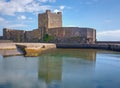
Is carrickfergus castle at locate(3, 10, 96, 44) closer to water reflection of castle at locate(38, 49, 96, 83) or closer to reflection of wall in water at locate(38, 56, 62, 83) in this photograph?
water reflection of castle at locate(38, 49, 96, 83)

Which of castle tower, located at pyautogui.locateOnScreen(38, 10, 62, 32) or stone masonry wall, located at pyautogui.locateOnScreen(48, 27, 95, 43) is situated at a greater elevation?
castle tower, located at pyautogui.locateOnScreen(38, 10, 62, 32)

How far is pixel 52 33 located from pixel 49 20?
3387mm

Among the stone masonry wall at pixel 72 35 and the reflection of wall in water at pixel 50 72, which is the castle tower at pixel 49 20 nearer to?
the stone masonry wall at pixel 72 35

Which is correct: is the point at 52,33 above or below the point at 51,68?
above

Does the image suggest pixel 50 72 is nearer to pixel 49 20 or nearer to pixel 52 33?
pixel 52 33

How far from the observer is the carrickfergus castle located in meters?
34.1

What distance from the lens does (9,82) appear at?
6.64 metres

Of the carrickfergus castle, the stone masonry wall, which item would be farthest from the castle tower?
the stone masonry wall

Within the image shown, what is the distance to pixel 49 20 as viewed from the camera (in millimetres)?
39031

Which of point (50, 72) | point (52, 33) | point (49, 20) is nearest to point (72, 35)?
point (52, 33)

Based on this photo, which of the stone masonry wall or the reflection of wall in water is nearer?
the reflection of wall in water

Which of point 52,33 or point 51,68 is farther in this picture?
point 52,33

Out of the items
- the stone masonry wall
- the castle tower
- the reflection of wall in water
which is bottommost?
the reflection of wall in water

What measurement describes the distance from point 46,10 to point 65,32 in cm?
693
